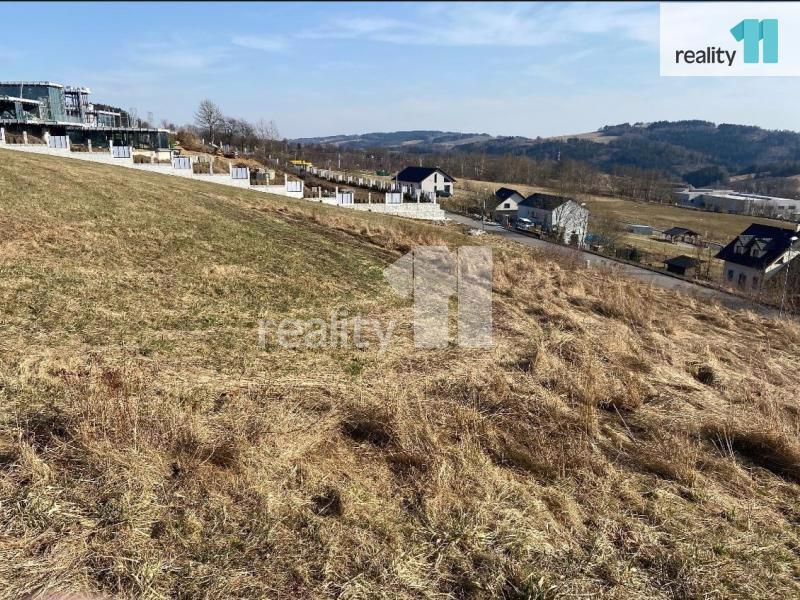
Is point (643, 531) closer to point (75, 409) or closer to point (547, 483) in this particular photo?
point (547, 483)

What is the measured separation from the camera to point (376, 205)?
1137 inches

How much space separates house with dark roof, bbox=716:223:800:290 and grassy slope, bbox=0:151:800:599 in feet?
91.9

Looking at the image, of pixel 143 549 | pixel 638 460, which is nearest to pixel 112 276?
pixel 143 549

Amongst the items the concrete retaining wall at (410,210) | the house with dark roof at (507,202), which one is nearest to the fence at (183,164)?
the concrete retaining wall at (410,210)

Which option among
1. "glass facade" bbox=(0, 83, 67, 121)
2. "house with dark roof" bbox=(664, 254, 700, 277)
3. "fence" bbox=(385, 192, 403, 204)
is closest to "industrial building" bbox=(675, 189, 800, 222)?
"house with dark roof" bbox=(664, 254, 700, 277)

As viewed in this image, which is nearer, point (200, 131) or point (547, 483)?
point (547, 483)

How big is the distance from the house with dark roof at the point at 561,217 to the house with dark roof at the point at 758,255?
33.4ft

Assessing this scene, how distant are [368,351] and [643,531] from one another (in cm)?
391

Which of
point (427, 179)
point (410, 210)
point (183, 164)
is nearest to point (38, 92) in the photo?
point (183, 164)

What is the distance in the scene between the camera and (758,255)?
3125 centimetres

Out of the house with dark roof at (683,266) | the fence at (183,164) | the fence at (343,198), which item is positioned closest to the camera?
the fence at (183,164)

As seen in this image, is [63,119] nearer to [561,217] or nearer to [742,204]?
[561,217]

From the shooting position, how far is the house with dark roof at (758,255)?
29.9m

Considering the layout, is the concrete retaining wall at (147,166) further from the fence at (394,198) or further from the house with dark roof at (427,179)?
the house with dark roof at (427,179)
